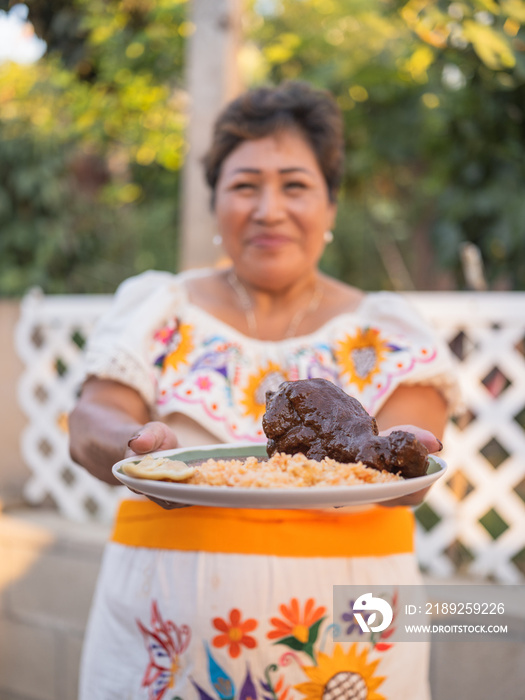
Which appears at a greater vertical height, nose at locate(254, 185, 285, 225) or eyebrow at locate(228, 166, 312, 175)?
eyebrow at locate(228, 166, 312, 175)

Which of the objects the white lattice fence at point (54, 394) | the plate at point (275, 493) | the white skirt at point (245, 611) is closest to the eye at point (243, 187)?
the white skirt at point (245, 611)

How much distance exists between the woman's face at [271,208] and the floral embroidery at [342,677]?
0.80 meters

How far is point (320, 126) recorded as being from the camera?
5.16 feet

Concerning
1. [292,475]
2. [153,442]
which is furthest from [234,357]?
[292,475]

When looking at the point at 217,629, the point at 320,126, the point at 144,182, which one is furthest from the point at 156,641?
the point at 144,182

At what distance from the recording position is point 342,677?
127cm

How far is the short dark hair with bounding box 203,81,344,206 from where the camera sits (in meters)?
1.52

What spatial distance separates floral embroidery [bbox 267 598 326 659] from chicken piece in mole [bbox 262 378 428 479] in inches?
15.5

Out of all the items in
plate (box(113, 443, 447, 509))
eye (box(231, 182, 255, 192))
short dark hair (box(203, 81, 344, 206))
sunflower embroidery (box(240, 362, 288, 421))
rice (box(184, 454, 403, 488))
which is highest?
short dark hair (box(203, 81, 344, 206))

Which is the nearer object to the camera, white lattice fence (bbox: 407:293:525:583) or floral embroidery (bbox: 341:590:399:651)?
floral embroidery (bbox: 341:590:399:651)

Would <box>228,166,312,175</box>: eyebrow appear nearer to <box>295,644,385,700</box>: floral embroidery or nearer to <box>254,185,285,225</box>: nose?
<box>254,185,285,225</box>: nose

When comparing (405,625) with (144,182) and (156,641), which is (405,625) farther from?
(144,182)

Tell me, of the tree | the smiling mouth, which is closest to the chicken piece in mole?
the smiling mouth

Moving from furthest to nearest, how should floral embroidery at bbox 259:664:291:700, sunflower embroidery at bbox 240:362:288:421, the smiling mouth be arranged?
the smiling mouth < sunflower embroidery at bbox 240:362:288:421 < floral embroidery at bbox 259:664:291:700
